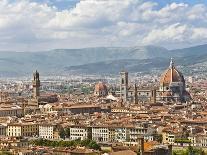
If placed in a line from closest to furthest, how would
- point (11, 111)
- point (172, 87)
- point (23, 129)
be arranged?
point (23, 129) < point (11, 111) < point (172, 87)

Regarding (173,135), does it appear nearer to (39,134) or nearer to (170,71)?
(39,134)

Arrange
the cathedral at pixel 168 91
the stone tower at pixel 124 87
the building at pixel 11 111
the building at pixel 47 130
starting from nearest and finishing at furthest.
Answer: the building at pixel 47 130 < the building at pixel 11 111 < the cathedral at pixel 168 91 < the stone tower at pixel 124 87

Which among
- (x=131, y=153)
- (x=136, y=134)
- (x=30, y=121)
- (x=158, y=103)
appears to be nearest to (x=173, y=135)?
(x=136, y=134)

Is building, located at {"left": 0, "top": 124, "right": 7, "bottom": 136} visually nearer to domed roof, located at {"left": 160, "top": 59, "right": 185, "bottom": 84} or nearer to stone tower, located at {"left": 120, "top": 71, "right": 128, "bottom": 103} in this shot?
stone tower, located at {"left": 120, "top": 71, "right": 128, "bottom": 103}

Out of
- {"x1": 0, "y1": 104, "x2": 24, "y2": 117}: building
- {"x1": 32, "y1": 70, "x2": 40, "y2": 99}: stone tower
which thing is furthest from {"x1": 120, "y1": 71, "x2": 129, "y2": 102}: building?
{"x1": 0, "y1": 104, "x2": 24, "y2": 117}: building

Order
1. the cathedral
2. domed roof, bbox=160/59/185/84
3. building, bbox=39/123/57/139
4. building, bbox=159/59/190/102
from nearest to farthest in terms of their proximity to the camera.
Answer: building, bbox=39/123/57/139 → the cathedral → building, bbox=159/59/190/102 → domed roof, bbox=160/59/185/84

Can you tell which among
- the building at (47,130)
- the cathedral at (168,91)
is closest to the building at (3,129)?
the building at (47,130)

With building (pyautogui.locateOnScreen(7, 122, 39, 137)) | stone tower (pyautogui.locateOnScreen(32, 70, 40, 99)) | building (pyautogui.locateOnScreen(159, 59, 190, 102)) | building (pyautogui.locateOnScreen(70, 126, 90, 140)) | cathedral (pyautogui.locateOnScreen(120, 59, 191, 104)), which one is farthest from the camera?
building (pyautogui.locateOnScreen(159, 59, 190, 102))

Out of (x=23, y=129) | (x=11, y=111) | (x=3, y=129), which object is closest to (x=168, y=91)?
(x=11, y=111)

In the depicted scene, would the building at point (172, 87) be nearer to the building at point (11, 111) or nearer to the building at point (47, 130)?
the building at point (11, 111)

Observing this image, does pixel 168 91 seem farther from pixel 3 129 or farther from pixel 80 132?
pixel 80 132

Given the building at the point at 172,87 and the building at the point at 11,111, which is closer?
the building at the point at 11,111

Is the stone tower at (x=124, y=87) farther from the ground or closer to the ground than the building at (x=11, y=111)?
farther from the ground

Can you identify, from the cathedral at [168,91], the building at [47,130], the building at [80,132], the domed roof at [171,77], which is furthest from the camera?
the domed roof at [171,77]
